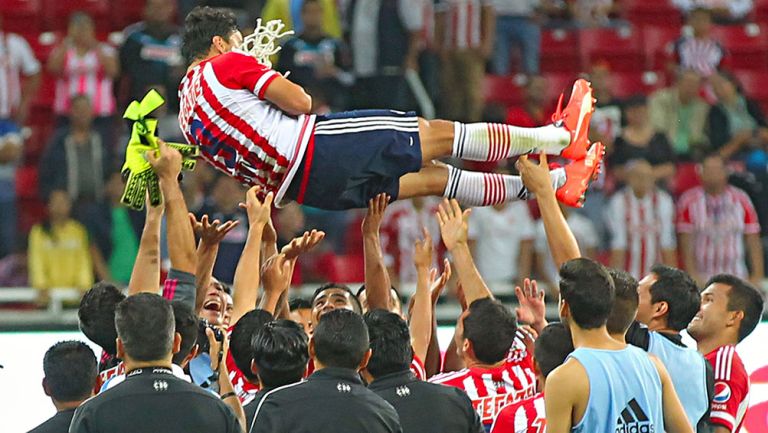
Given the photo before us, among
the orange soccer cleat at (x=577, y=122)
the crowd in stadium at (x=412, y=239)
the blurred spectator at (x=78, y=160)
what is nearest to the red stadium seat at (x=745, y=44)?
the crowd in stadium at (x=412, y=239)

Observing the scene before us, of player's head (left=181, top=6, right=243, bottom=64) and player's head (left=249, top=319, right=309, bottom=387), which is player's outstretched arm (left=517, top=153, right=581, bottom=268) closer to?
player's head (left=249, top=319, right=309, bottom=387)

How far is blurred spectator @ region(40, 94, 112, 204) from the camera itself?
429 inches

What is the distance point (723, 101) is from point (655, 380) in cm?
821

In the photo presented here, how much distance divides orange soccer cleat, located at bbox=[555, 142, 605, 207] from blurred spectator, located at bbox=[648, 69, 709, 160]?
6025 mm

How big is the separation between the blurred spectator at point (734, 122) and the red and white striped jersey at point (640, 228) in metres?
1.14

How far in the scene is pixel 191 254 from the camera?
19.5ft

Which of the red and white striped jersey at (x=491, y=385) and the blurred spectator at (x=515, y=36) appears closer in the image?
the red and white striped jersey at (x=491, y=385)

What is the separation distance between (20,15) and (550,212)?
784cm

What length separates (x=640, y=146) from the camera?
1188cm

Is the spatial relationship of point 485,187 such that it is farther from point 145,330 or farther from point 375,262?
point 145,330

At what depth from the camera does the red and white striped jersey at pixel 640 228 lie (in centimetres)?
1132

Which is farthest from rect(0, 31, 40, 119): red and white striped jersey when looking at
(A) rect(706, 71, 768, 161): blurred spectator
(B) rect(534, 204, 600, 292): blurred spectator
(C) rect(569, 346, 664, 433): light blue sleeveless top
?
(C) rect(569, 346, 664, 433): light blue sleeveless top

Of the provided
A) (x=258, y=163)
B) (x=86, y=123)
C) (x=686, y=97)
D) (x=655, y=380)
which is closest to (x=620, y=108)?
(x=686, y=97)

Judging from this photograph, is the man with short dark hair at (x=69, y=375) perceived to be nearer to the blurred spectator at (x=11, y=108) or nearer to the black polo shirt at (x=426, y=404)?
the black polo shirt at (x=426, y=404)
